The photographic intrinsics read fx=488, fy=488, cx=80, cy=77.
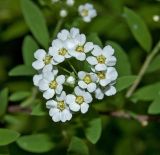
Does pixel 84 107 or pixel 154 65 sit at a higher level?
pixel 84 107

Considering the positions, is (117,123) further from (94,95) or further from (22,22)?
(94,95)

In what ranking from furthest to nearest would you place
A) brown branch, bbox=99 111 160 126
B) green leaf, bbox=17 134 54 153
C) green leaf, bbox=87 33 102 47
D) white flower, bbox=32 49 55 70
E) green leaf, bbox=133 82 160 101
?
brown branch, bbox=99 111 160 126, green leaf, bbox=133 82 160 101, green leaf, bbox=17 134 54 153, green leaf, bbox=87 33 102 47, white flower, bbox=32 49 55 70

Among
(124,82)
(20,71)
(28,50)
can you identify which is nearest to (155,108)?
(124,82)

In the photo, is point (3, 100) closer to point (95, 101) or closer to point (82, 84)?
point (95, 101)

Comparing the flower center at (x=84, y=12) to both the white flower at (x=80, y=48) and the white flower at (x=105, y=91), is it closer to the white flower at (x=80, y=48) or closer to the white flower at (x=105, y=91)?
the white flower at (x=80, y=48)

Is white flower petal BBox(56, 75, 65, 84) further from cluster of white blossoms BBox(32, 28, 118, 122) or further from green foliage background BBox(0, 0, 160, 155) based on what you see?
green foliage background BBox(0, 0, 160, 155)

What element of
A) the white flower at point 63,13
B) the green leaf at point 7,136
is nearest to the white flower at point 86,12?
the white flower at point 63,13

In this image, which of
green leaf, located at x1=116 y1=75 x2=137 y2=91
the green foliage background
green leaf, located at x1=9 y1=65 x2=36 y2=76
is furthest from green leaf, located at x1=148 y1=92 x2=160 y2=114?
green leaf, located at x1=9 y1=65 x2=36 y2=76
